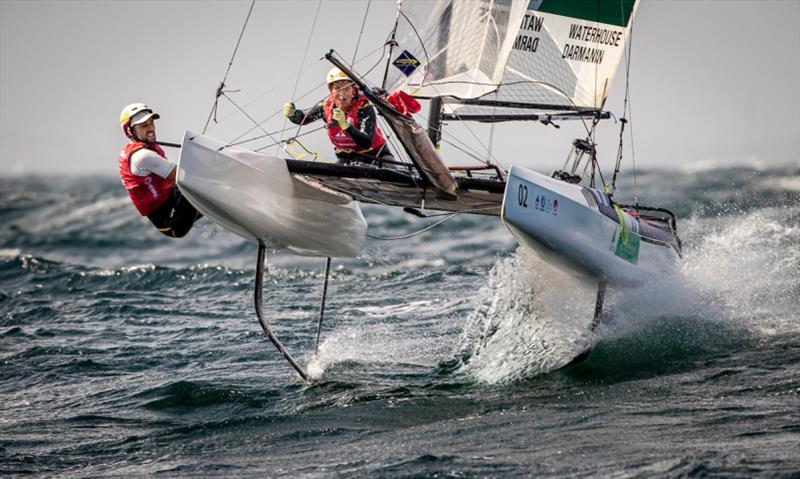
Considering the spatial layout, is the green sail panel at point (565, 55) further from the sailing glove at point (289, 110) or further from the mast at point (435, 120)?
the sailing glove at point (289, 110)

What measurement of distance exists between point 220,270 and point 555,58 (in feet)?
18.4

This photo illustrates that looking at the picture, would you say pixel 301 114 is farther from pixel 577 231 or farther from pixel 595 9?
pixel 595 9

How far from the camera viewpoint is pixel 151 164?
6086 millimetres

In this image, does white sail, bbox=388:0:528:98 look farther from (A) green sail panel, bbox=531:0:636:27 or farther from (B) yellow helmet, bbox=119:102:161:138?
(B) yellow helmet, bbox=119:102:161:138

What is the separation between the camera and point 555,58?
790cm

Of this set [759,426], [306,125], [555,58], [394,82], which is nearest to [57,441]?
[306,125]

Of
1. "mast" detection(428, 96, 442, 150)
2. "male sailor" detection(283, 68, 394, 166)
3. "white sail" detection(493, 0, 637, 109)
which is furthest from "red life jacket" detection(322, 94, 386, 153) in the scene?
"white sail" detection(493, 0, 637, 109)

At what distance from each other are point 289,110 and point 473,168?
4.21ft

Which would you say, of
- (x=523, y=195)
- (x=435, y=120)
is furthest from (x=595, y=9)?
(x=523, y=195)

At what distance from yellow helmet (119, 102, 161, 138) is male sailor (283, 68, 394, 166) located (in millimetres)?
931

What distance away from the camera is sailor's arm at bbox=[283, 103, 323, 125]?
6.73 meters

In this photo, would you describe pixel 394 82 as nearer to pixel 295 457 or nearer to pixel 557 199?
pixel 557 199

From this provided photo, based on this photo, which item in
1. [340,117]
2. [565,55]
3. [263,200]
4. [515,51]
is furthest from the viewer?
[565,55]

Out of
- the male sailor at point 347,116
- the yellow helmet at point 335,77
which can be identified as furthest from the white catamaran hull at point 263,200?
the yellow helmet at point 335,77
